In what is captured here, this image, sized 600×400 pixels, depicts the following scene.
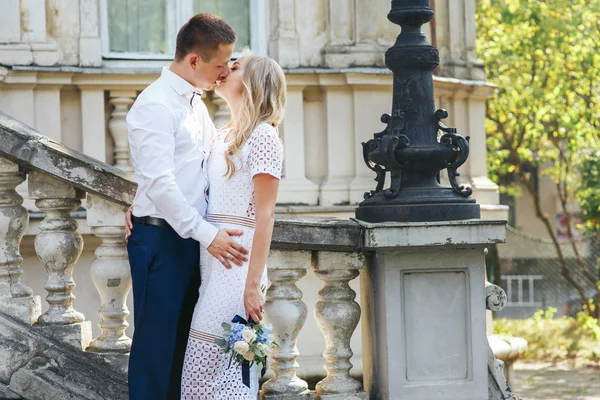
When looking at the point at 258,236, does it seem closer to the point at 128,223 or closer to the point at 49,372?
the point at 128,223

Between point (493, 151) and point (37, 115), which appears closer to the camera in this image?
point (37, 115)

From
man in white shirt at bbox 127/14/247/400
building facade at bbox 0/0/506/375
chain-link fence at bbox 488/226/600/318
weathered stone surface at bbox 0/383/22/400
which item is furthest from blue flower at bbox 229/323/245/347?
chain-link fence at bbox 488/226/600/318

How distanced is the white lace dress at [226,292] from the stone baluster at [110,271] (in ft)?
2.23

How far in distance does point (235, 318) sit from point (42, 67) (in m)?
4.26

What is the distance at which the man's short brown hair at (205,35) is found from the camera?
173 inches

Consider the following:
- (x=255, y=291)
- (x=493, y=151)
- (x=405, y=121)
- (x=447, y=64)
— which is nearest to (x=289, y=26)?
(x=447, y=64)

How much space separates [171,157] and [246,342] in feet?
2.47

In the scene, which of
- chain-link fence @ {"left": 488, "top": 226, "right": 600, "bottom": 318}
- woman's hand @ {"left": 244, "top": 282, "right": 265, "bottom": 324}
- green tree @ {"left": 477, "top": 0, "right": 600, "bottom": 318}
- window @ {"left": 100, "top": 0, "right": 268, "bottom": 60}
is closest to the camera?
woman's hand @ {"left": 244, "top": 282, "right": 265, "bottom": 324}

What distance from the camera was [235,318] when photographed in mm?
4250

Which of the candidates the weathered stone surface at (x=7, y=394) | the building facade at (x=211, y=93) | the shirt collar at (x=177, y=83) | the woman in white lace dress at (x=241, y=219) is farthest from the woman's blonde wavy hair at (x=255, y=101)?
the building facade at (x=211, y=93)

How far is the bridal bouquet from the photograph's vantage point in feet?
13.6

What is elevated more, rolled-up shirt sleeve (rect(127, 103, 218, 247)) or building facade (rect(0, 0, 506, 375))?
building facade (rect(0, 0, 506, 375))

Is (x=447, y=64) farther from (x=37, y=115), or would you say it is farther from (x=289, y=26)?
(x=37, y=115)

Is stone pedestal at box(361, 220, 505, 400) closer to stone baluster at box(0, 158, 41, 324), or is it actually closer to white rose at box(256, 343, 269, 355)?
white rose at box(256, 343, 269, 355)
